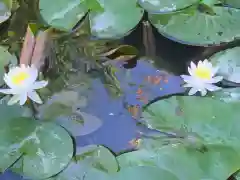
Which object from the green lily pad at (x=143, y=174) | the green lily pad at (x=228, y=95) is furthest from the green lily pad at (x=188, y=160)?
the green lily pad at (x=228, y=95)

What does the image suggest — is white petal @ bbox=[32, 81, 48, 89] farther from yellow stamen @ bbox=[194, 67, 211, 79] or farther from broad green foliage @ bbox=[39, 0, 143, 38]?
yellow stamen @ bbox=[194, 67, 211, 79]

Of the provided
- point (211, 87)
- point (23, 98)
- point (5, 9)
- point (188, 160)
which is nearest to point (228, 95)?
point (211, 87)

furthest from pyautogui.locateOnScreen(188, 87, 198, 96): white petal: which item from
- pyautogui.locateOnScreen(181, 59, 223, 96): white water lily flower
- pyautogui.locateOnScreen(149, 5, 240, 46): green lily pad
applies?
pyautogui.locateOnScreen(149, 5, 240, 46): green lily pad

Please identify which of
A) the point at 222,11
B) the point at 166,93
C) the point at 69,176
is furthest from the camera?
the point at 222,11

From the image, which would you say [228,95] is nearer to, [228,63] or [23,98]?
[228,63]

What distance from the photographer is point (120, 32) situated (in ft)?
3.36

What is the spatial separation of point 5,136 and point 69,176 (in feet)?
0.47

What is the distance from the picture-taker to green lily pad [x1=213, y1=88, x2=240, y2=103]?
0.91m

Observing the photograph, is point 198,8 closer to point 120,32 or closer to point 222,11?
point 222,11

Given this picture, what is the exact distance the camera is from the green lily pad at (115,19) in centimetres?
103

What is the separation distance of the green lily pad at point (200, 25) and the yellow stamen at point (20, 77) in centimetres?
30

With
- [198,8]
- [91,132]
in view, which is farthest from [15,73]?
[198,8]

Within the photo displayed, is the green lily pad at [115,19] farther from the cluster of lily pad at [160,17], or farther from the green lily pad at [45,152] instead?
the green lily pad at [45,152]

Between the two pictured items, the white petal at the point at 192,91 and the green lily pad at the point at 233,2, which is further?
the green lily pad at the point at 233,2
